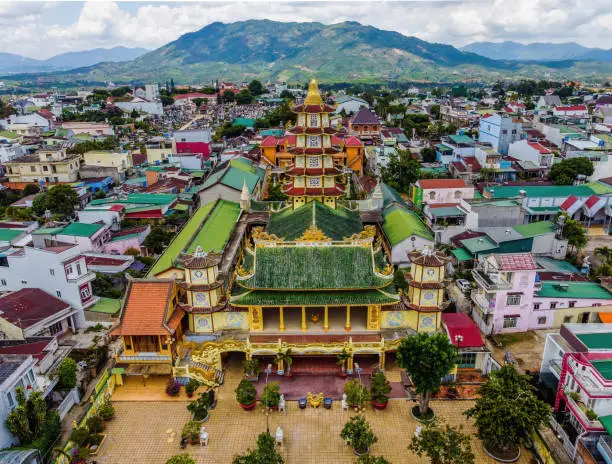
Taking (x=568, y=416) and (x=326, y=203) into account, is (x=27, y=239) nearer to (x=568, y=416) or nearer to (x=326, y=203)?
(x=326, y=203)

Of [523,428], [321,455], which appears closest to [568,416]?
[523,428]

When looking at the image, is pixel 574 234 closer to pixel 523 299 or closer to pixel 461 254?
pixel 461 254

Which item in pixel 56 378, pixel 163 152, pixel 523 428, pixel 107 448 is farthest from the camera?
pixel 163 152

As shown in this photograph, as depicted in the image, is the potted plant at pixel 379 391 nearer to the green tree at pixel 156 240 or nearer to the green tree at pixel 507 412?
the green tree at pixel 507 412

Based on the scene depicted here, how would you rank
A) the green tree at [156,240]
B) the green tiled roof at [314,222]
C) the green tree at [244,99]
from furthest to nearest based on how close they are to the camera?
the green tree at [244,99] → the green tree at [156,240] → the green tiled roof at [314,222]

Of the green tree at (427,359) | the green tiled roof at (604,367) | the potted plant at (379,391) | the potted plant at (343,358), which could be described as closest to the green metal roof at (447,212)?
the potted plant at (343,358)

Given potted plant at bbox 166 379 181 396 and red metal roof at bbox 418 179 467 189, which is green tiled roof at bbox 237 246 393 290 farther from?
red metal roof at bbox 418 179 467 189
